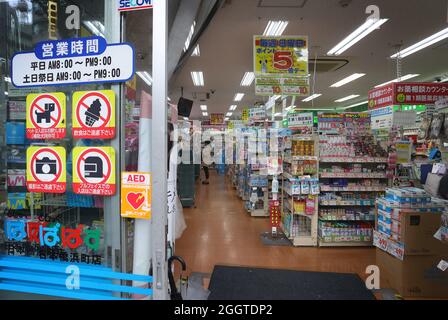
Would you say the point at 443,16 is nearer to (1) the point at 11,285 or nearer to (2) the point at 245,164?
(2) the point at 245,164

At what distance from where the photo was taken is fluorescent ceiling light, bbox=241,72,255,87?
9.58m

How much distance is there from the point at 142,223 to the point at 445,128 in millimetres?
3092

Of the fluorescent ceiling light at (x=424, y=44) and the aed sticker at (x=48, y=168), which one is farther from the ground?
the fluorescent ceiling light at (x=424, y=44)

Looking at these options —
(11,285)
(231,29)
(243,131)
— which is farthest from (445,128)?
(243,131)

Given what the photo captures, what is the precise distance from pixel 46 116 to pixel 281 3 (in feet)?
15.0

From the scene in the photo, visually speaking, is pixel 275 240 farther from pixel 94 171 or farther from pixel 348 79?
pixel 348 79

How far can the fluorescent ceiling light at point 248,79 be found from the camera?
9.58 meters

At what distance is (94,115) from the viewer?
4.61ft

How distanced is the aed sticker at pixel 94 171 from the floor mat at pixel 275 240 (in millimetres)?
3928

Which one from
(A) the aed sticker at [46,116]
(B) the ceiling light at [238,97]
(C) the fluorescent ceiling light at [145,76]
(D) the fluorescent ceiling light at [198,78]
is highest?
(B) the ceiling light at [238,97]

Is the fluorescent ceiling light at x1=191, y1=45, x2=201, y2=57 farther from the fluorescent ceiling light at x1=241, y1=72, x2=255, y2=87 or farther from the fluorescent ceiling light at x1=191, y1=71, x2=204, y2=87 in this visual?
the fluorescent ceiling light at x1=241, y1=72, x2=255, y2=87

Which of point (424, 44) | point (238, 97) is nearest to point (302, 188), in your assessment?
point (424, 44)

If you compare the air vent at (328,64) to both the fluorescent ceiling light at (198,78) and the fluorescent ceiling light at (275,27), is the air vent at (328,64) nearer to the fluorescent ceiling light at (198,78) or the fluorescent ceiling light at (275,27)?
the fluorescent ceiling light at (275,27)

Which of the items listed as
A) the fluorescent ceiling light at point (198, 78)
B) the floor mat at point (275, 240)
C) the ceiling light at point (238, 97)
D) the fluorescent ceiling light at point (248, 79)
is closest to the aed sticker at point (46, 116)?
the floor mat at point (275, 240)
